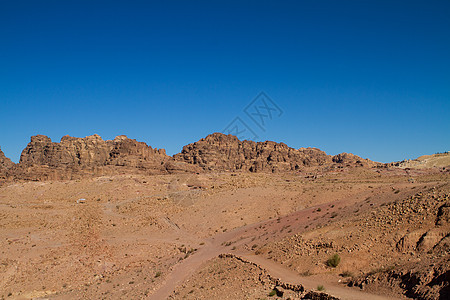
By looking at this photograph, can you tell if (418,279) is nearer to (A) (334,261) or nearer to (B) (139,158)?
(A) (334,261)

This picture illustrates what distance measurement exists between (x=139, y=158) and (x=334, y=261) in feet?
303

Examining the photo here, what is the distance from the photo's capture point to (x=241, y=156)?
481ft

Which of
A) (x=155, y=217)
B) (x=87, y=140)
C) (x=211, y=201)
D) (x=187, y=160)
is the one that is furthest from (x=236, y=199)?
(x=87, y=140)

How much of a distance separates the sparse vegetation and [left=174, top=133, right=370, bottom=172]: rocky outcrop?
10388 centimetres

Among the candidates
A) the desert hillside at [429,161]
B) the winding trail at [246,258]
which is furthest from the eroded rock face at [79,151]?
the winding trail at [246,258]

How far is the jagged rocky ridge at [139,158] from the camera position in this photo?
3369 inches

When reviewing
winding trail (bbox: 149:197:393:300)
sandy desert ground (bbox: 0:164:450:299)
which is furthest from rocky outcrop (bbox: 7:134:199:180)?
winding trail (bbox: 149:197:393:300)

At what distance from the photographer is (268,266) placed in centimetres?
1788

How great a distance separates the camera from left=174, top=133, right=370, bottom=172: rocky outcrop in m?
127

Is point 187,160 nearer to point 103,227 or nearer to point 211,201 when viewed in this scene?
point 211,201

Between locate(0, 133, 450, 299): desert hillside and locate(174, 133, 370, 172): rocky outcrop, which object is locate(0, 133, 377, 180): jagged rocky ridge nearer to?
locate(174, 133, 370, 172): rocky outcrop

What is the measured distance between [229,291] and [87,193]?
51667 millimetres

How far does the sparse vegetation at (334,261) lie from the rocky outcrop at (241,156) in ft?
341

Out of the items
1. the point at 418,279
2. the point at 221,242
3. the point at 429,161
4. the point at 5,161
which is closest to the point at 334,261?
the point at 418,279
